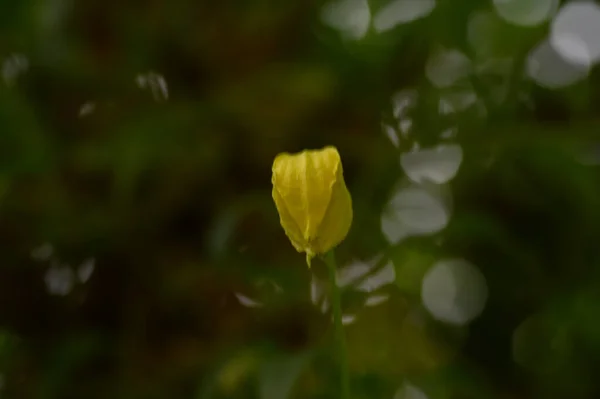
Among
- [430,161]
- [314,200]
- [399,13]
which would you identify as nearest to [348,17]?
[399,13]

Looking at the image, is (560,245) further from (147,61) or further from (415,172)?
(147,61)

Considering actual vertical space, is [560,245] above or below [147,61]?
below

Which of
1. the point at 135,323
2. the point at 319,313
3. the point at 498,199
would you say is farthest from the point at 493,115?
the point at 135,323

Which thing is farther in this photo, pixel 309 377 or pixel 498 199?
pixel 498 199

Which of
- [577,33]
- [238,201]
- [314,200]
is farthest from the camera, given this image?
[577,33]

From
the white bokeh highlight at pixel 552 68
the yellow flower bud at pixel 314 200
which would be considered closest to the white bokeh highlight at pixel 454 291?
the white bokeh highlight at pixel 552 68

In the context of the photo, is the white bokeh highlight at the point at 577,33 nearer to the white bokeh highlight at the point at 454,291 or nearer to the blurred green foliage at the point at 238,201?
the blurred green foliage at the point at 238,201

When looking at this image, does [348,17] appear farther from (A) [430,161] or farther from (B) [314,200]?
(B) [314,200]
